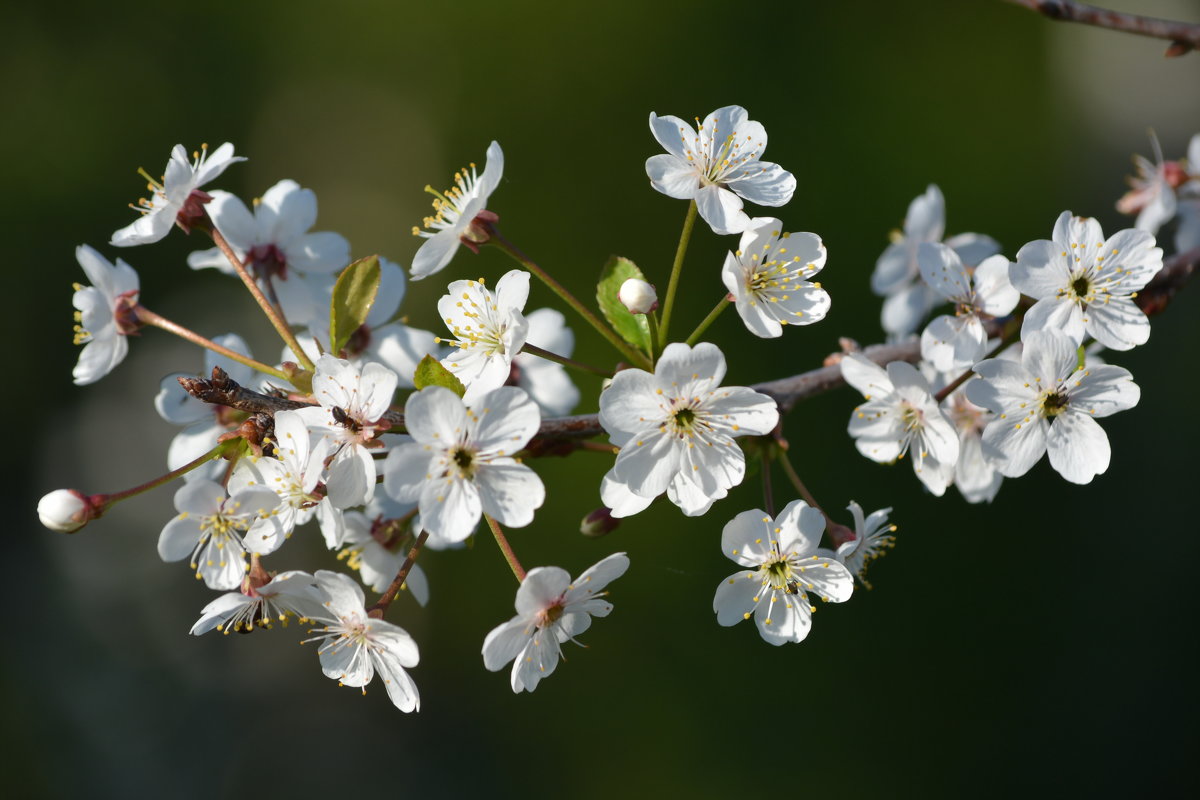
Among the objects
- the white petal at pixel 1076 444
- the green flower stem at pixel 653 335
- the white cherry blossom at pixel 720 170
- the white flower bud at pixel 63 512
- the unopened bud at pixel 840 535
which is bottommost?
the unopened bud at pixel 840 535

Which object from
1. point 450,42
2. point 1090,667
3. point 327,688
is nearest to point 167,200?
point 1090,667

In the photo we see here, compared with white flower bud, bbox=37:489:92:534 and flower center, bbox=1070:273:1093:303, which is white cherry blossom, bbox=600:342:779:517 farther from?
white flower bud, bbox=37:489:92:534

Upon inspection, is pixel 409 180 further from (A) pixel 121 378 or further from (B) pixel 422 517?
(B) pixel 422 517

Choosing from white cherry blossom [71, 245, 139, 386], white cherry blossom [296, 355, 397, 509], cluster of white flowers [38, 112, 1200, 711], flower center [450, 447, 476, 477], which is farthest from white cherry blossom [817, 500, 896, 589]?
white cherry blossom [71, 245, 139, 386]

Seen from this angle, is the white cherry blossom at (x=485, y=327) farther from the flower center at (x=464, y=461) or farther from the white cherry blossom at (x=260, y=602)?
the white cherry blossom at (x=260, y=602)

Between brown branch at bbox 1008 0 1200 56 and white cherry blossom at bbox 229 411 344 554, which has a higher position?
brown branch at bbox 1008 0 1200 56

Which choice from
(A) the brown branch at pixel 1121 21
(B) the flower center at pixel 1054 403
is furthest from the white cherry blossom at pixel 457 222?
(A) the brown branch at pixel 1121 21
